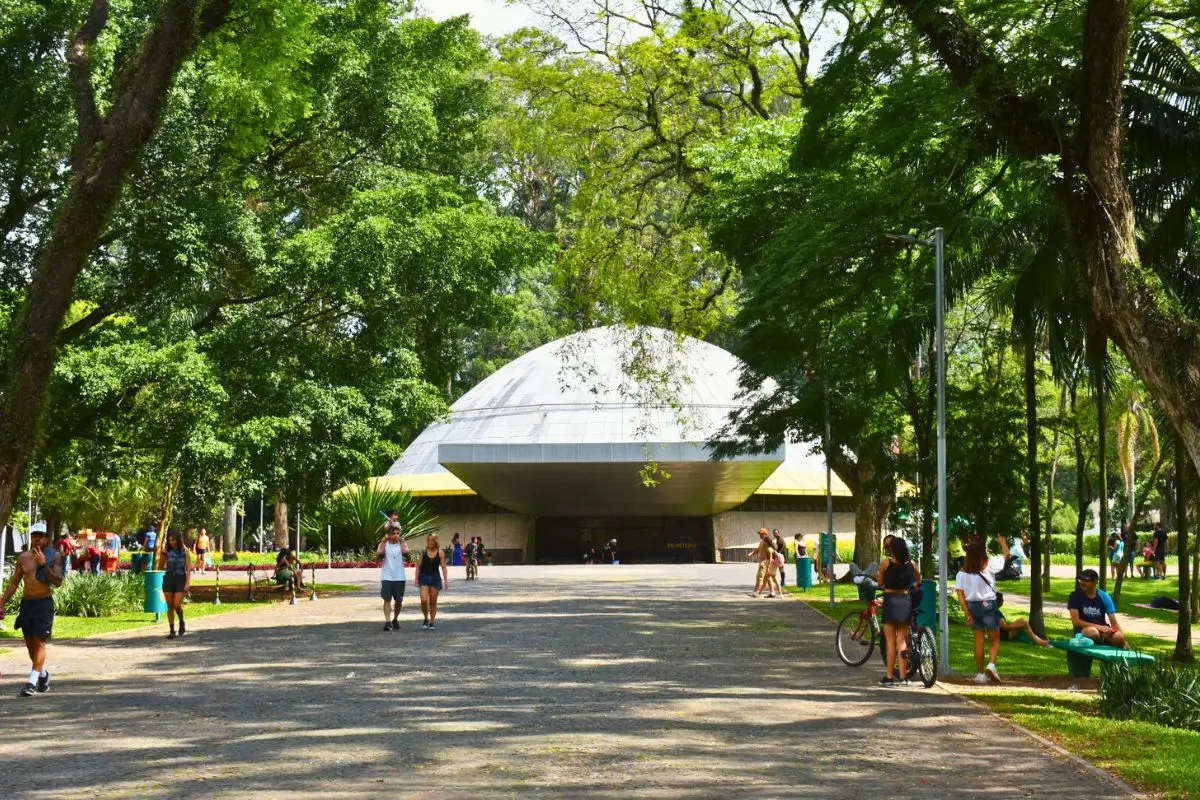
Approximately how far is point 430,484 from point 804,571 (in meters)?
29.2

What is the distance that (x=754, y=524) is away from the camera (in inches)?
2603

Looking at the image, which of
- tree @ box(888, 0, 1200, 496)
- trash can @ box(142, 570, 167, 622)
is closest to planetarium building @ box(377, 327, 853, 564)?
trash can @ box(142, 570, 167, 622)

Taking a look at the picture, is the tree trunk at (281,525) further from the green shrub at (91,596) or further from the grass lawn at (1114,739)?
the grass lawn at (1114,739)

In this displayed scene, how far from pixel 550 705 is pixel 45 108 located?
52.0 ft

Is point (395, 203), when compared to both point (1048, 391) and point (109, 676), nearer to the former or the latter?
point (109, 676)

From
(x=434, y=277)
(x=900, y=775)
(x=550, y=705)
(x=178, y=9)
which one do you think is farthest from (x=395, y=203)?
(x=900, y=775)

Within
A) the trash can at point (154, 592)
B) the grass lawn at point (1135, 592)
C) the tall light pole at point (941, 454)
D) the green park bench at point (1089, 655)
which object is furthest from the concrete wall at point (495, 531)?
the green park bench at point (1089, 655)

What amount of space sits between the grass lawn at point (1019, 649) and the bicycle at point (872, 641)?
0.89 meters

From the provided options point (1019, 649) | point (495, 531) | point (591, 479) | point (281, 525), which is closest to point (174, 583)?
point (1019, 649)

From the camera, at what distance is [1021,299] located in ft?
59.3

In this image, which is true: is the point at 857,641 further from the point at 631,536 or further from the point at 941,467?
the point at 631,536

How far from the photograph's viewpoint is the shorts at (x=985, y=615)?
16.0 metres

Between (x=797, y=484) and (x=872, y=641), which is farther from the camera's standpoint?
(x=797, y=484)

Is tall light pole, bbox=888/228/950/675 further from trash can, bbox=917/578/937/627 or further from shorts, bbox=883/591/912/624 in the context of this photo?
→ trash can, bbox=917/578/937/627
